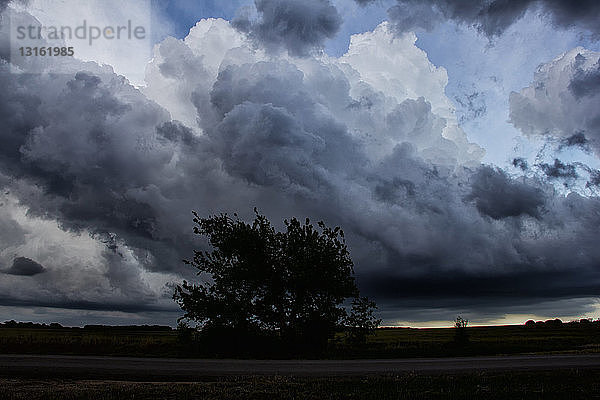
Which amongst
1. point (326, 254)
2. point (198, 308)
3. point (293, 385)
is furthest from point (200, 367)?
point (326, 254)

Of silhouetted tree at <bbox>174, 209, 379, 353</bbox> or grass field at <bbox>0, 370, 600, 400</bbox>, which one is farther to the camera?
silhouetted tree at <bbox>174, 209, 379, 353</bbox>

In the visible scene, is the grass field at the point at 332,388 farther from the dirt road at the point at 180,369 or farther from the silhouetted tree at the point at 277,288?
the silhouetted tree at the point at 277,288

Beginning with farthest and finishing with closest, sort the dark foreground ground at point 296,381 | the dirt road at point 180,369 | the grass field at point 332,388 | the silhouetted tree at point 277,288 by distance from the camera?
the silhouetted tree at point 277,288 → the dirt road at point 180,369 → the dark foreground ground at point 296,381 → the grass field at point 332,388

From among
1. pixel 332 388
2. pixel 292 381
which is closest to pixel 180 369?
A: pixel 292 381

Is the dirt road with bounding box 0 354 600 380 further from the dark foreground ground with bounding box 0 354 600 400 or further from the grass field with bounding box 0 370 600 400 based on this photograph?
the grass field with bounding box 0 370 600 400

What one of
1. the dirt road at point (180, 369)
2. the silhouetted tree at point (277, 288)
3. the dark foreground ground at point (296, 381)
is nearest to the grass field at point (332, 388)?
the dark foreground ground at point (296, 381)

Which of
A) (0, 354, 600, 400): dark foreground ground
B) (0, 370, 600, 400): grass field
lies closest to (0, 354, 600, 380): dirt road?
(0, 354, 600, 400): dark foreground ground

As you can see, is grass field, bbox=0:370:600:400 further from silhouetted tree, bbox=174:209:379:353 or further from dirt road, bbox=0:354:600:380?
silhouetted tree, bbox=174:209:379:353

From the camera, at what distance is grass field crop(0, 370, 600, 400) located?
54.8 feet

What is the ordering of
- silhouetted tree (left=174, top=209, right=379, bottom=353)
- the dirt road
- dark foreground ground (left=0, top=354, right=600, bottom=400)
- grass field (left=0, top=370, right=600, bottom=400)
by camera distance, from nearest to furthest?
1. grass field (left=0, top=370, right=600, bottom=400)
2. dark foreground ground (left=0, top=354, right=600, bottom=400)
3. the dirt road
4. silhouetted tree (left=174, top=209, right=379, bottom=353)

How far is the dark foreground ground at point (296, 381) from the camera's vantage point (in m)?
17.0

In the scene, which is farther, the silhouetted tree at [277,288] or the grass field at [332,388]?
the silhouetted tree at [277,288]

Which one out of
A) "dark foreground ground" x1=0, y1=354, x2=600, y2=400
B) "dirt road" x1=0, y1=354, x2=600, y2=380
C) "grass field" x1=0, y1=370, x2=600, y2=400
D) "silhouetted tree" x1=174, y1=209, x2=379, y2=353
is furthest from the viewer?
Answer: "silhouetted tree" x1=174, y1=209, x2=379, y2=353

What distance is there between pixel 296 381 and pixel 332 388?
2.06m
